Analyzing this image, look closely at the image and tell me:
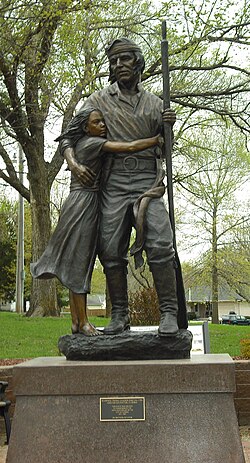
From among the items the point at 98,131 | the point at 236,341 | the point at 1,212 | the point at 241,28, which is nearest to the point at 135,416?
the point at 98,131

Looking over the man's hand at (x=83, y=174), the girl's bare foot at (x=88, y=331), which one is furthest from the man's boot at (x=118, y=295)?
the man's hand at (x=83, y=174)

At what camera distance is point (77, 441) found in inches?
217

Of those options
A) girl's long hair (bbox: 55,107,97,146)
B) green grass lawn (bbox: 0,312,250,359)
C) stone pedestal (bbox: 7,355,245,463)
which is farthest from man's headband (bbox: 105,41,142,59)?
green grass lawn (bbox: 0,312,250,359)

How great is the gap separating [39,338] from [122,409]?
9.16m

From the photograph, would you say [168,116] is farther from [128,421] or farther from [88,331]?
[128,421]

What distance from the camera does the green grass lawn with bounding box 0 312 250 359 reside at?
1271cm

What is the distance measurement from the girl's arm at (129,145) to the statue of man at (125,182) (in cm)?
8

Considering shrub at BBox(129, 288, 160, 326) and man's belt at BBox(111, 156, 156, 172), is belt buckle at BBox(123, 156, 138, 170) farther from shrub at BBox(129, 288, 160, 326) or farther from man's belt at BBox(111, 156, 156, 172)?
shrub at BBox(129, 288, 160, 326)

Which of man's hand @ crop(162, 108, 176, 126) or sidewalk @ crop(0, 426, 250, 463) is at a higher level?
man's hand @ crop(162, 108, 176, 126)

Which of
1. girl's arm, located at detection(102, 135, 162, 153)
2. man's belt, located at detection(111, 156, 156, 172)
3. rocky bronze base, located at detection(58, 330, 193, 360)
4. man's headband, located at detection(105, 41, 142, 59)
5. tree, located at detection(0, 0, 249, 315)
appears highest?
tree, located at detection(0, 0, 249, 315)

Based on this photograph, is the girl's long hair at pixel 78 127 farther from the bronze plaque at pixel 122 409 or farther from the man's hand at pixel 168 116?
the bronze plaque at pixel 122 409

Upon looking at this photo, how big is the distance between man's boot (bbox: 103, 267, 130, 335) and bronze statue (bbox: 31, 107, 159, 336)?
0.22 metres

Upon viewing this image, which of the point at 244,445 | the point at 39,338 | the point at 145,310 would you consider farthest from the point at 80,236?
the point at 39,338

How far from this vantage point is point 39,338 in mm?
14523
